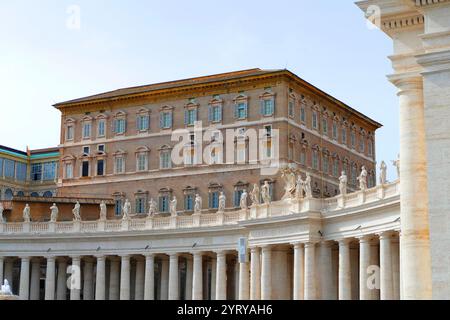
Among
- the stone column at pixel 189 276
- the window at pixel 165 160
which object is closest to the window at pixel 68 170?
the window at pixel 165 160

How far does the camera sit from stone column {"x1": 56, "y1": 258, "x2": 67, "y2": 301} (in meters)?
91.9

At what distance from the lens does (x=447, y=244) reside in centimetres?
3369

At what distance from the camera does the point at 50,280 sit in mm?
89125

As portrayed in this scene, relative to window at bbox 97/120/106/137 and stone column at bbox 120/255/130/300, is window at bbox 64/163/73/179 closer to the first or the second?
window at bbox 97/120/106/137

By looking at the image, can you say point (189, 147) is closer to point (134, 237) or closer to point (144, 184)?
point (144, 184)

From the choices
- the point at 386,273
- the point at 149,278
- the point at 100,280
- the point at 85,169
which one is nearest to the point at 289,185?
the point at 149,278

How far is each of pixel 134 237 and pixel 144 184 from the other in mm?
24680

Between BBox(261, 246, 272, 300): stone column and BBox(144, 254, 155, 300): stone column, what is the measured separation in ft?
47.4

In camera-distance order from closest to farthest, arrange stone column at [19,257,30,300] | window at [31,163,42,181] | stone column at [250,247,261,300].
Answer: stone column at [250,247,261,300], stone column at [19,257,30,300], window at [31,163,42,181]

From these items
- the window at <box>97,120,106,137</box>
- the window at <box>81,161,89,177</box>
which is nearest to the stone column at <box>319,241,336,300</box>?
the window at <box>97,120,106,137</box>

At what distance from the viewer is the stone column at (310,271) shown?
68.2 m
